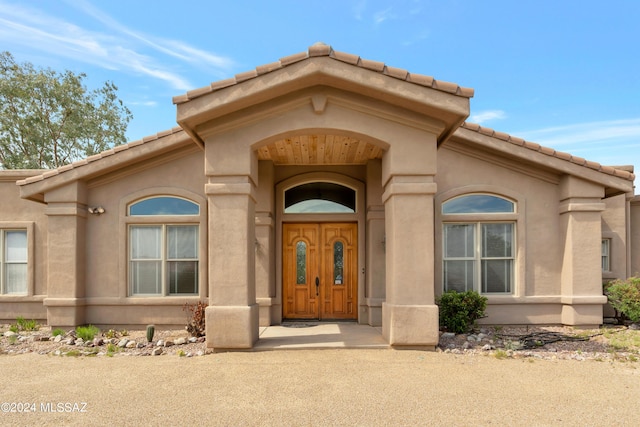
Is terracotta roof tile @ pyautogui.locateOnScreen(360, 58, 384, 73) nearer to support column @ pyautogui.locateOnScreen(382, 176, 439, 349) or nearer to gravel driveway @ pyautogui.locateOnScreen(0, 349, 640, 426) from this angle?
support column @ pyautogui.locateOnScreen(382, 176, 439, 349)

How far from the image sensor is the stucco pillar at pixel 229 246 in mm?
7262

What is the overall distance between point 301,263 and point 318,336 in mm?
2627

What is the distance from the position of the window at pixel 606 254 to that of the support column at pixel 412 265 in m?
5.97

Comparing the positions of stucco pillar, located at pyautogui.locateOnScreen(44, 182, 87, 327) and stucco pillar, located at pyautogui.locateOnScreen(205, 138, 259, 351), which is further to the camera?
stucco pillar, located at pyautogui.locateOnScreen(44, 182, 87, 327)

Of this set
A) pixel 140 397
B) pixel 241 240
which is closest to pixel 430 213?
pixel 241 240

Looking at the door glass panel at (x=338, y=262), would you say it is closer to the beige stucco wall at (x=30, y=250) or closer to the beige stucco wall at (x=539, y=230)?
the beige stucco wall at (x=539, y=230)

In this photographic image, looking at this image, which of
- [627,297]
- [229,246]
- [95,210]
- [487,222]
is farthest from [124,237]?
[627,297]

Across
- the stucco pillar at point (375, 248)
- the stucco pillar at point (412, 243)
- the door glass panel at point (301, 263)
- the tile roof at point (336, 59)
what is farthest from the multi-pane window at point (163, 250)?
the stucco pillar at point (412, 243)

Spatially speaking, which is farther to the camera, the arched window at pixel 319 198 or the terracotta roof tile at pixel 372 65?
the arched window at pixel 319 198

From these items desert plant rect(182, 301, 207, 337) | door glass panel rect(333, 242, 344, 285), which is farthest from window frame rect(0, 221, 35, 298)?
door glass panel rect(333, 242, 344, 285)

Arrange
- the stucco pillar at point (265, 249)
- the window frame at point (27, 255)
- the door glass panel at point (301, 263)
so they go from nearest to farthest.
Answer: the stucco pillar at point (265, 249)
the window frame at point (27, 255)
the door glass panel at point (301, 263)

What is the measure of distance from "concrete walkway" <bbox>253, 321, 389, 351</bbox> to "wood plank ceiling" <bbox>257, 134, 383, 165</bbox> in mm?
3876

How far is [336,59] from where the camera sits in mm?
7078

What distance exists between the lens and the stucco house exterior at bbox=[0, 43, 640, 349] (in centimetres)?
732
